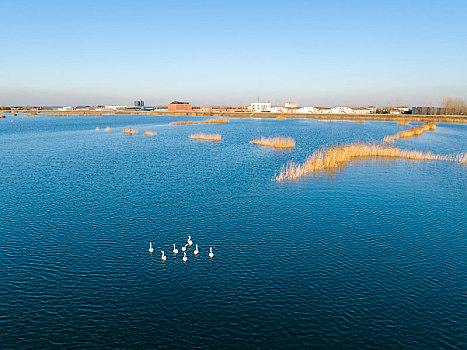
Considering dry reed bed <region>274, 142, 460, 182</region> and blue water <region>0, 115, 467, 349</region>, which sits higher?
dry reed bed <region>274, 142, 460, 182</region>

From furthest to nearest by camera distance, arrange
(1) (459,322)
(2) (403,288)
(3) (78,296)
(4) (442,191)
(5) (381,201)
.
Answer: (4) (442,191)
(5) (381,201)
(2) (403,288)
(3) (78,296)
(1) (459,322)

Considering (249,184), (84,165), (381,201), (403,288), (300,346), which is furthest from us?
(84,165)

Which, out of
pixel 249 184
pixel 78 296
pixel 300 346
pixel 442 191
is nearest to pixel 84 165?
pixel 249 184

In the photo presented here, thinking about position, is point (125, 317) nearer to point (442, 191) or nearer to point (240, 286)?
point (240, 286)

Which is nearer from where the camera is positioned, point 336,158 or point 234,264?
point 234,264

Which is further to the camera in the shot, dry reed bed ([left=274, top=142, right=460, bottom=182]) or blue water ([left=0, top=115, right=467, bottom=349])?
dry reed bed ([left=274, top=142, right=460, bottom=182])
